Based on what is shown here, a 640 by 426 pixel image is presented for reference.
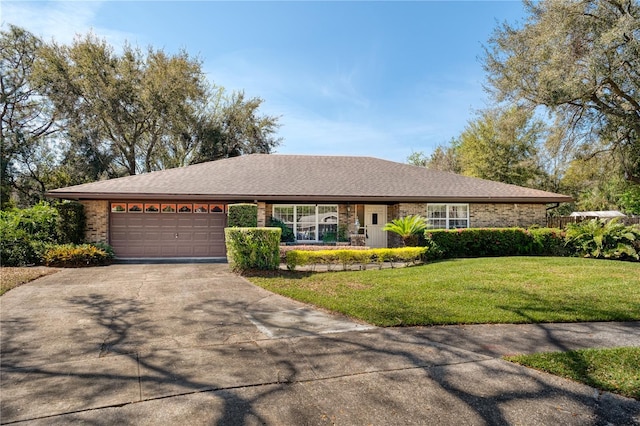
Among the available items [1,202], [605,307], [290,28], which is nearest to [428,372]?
[605,307]

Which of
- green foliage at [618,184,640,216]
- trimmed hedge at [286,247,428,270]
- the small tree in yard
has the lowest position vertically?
trimmed hedge at [286,247,428,270]

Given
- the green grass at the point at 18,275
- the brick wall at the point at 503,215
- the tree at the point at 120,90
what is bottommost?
the green grass at the point at 18,275

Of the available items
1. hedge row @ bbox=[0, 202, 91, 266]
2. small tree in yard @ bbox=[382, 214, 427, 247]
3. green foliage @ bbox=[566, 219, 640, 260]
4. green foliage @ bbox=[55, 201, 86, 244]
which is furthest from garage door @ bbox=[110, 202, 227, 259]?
green foliage @ bbox=[566, 219, 640, 260]

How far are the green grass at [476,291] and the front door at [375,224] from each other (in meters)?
5.65


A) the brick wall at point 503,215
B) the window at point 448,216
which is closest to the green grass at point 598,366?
the window at point 448,216

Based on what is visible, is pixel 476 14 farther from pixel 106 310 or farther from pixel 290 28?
pixel 106 310

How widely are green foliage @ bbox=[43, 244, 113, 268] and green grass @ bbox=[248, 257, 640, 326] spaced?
267 inches

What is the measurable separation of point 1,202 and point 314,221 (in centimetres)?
2075

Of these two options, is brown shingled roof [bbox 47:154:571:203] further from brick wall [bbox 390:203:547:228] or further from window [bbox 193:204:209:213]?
window [bbox 193:204:209:213]

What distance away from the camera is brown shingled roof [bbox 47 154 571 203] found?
15.2m

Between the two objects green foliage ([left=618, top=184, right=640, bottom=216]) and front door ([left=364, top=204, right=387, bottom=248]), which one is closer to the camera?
front door ([left=364, top=204, right=387, bottom=248])

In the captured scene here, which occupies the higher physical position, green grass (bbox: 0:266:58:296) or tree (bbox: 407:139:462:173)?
tree (bbox: 407:139:462:173)

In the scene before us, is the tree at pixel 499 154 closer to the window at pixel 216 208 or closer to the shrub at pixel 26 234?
the window at pixel 216 208

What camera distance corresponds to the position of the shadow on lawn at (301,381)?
333cm
